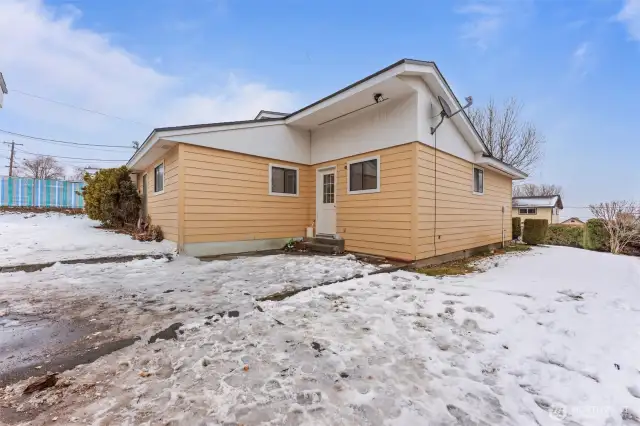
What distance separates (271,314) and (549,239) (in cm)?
1765

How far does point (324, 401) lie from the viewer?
165 cm

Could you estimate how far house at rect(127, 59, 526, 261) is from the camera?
606 cm

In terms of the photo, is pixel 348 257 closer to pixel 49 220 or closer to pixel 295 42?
pixel 295 42

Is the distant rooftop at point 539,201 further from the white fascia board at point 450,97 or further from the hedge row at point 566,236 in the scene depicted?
the white fascia board at point 450,97

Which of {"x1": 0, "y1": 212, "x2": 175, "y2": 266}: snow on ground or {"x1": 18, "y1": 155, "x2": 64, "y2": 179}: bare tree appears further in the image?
{"x1": 18, "y1": 155, "x2": 64, "y2": 179}: bare tree

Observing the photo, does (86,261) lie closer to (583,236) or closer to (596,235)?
(596,235)

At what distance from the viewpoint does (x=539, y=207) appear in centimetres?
2581

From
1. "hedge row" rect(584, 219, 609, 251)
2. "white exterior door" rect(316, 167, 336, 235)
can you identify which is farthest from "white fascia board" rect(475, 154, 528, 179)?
"white exterior door" rect(316, 167, 336, 235)

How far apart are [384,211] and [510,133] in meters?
17.5

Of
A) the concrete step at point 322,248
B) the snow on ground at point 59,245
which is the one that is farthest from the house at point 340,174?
the snow on ground at point 59,245

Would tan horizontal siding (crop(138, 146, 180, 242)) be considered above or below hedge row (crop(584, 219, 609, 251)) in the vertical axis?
above

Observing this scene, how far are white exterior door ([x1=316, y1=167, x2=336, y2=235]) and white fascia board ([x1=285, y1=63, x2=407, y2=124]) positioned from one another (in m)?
1.71

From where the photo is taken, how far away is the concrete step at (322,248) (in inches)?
275

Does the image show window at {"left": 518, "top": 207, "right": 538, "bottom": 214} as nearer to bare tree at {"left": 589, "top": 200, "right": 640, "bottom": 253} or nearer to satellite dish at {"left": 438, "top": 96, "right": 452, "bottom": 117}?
bare tree at {"left": 589, "top": 200, "right": 640, "bottom": 253}
